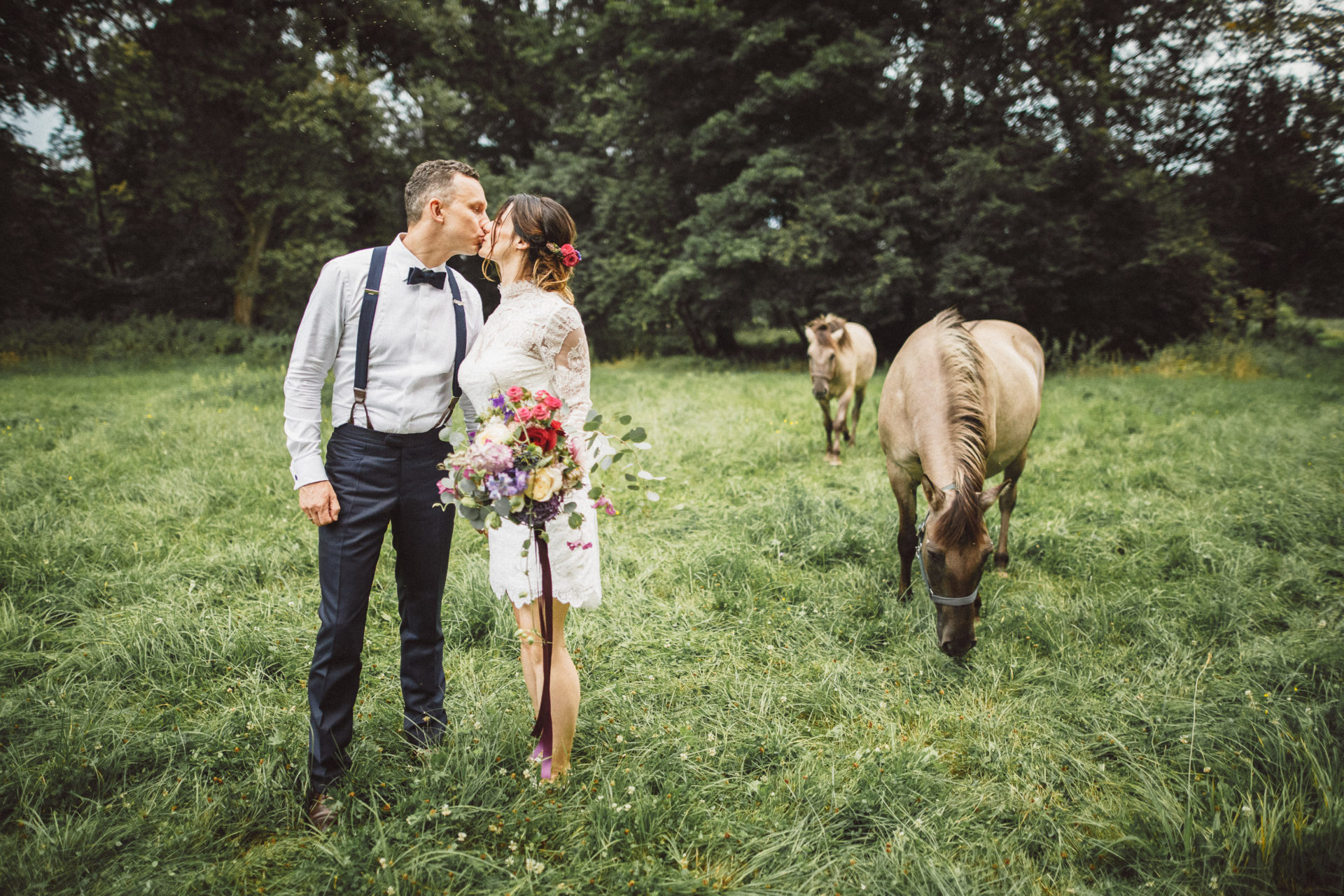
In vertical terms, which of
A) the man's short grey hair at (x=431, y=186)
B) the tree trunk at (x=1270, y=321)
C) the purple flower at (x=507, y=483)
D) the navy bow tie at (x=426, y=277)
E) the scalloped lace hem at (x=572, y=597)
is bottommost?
the scalloped lace hem at (x=572, y=597)

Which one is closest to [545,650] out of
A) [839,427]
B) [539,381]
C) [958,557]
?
[539,381]

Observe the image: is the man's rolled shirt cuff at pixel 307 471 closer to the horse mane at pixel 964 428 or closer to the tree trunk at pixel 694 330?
the horse mane at pixel 964 428

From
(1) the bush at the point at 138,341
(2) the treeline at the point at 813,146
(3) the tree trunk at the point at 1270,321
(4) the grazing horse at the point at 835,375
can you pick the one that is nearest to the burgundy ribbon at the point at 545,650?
(4) the grazing horse at the point at 835,375

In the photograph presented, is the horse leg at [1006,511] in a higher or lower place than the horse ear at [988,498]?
lower

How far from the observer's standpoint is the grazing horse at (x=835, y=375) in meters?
7.50

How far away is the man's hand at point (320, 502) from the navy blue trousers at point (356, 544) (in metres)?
0.04

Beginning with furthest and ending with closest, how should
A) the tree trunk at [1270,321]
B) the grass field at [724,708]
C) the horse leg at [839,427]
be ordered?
the tree trunk at [1270,321] < the horse leg at [839,427] < the grass field at [724,708]

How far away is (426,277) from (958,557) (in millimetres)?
2776

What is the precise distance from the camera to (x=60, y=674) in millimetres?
3096

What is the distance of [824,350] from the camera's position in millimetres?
7867

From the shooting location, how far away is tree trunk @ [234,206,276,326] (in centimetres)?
1983

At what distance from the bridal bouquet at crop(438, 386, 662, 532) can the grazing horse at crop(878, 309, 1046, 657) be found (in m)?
1.92

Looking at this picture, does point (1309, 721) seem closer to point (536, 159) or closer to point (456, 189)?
point (456, 189)

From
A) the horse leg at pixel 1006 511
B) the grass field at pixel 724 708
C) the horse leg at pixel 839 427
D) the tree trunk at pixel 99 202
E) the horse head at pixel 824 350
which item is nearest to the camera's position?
the grass field at pixel 724 708
